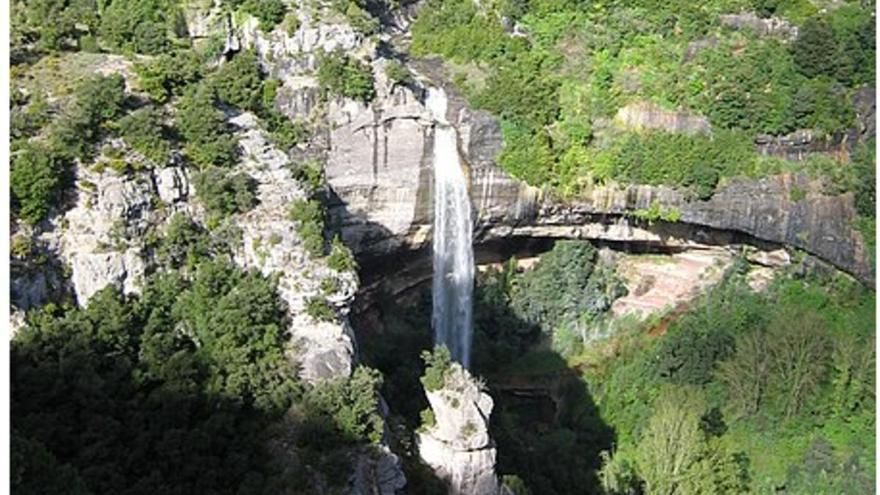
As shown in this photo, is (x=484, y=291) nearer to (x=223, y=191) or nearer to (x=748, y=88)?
(x=748, y=88)

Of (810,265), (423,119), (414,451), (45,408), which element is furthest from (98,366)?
(810,265)

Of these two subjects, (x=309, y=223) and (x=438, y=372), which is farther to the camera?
(x=309, y=223)

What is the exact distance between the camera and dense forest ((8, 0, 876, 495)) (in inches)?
924

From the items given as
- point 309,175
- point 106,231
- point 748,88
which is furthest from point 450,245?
point 106,231

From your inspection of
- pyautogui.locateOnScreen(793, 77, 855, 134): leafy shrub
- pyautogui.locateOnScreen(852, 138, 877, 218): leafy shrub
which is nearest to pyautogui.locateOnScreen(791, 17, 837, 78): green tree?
pyautogui.locateOnScreen(793, 77, 855, 134): leafy shrub

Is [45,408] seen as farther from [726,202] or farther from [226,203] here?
[726,202]

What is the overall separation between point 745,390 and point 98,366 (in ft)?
68.7

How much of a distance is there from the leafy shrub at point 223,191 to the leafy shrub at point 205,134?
543 millimetres

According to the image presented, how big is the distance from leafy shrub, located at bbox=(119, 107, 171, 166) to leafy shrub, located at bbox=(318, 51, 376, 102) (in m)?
9.56

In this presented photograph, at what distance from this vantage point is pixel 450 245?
129 feet

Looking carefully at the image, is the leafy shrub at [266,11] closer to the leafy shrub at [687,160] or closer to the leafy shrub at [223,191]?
the leafy shrub at [223,191]

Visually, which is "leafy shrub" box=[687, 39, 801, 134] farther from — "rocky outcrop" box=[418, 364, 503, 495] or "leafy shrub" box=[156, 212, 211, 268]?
"leafy shrub" box=[156, 212, 211, 268]

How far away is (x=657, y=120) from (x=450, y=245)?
8.15m

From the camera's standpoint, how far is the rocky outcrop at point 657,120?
128ft
